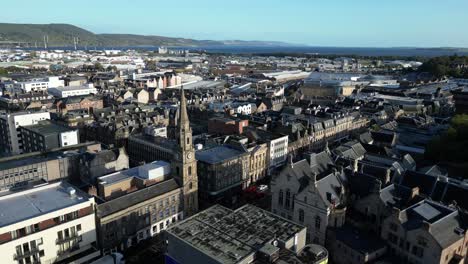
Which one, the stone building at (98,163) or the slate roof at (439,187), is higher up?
the slate roof at (439,187)

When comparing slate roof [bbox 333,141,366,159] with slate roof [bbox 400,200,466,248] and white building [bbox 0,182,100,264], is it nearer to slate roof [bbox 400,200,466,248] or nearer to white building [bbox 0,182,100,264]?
slate roof [bbox 400,200,466,248]

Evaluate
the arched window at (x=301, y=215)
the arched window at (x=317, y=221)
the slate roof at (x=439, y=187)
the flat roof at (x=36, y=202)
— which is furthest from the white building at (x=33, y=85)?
the slate roof at (x=439, y=187)

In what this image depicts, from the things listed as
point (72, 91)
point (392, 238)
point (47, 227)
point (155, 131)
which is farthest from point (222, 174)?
point (72, 91)

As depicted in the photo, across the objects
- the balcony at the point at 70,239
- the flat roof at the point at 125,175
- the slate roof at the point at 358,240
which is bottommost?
the balcony at the point at 70,239

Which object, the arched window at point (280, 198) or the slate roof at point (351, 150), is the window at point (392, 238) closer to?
the arched window at point (280, 198)

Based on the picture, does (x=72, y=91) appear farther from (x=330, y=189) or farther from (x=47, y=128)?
(x=330, y=189)

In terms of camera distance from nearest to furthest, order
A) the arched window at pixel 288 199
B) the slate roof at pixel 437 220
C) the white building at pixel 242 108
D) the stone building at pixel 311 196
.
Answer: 1. the slate roof at pixel 437 220
2. the stone building at pixel 311 196
3. the arched window at pixel 288 199
4. the white building at pixel 242 108

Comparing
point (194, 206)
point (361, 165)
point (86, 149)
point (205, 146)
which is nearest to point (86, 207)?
point (194, 206)
